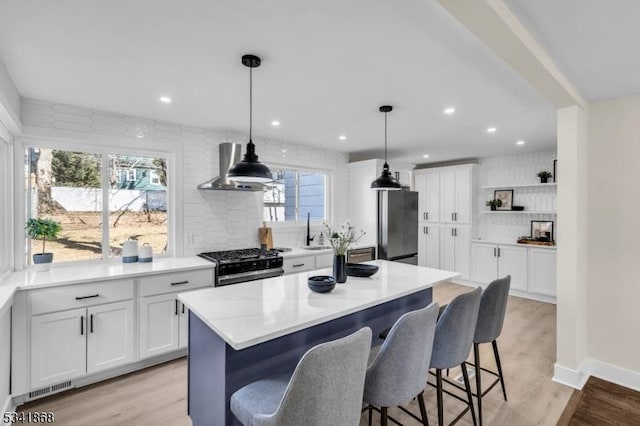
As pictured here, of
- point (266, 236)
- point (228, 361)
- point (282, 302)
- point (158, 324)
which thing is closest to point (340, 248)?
point (282, 302)

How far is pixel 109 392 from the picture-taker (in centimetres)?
261

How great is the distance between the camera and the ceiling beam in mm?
1374

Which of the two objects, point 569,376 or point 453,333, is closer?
point 453,333

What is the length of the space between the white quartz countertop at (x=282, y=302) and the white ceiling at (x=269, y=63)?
1.54 meters

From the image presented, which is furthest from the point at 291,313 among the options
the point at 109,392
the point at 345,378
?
the point at 109,392

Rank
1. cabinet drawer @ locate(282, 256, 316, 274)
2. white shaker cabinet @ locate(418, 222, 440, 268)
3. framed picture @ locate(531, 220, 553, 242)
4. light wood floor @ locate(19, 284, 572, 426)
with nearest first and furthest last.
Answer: light wood floor @ locate(19, 284, 572, 426), cabinet drawer @ locate(282, 256, 316, 274), framed picture @ locate(531, 220, 553, 242), white shaker cabinet @ locate(418, 222, 440, 268)

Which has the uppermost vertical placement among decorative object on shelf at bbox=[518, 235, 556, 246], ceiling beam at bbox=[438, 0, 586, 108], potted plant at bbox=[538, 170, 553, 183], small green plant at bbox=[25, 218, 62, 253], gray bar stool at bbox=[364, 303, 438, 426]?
ceiling beam at bbox=[438, 0, 586, 108]

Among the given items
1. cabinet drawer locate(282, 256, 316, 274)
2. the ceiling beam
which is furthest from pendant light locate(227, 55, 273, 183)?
cabinet drawer locate(282, 256, 316, 274)

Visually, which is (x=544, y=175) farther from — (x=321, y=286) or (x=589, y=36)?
(x=321, y=286)

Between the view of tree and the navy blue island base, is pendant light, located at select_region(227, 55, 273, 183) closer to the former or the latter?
the navy blue island base

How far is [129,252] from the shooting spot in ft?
10.9

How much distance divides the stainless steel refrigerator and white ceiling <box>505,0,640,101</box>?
9.51 feet

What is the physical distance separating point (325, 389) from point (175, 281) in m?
2.33

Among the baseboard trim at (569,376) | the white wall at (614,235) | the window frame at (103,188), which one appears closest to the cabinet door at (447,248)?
the white wall at (614,235)
